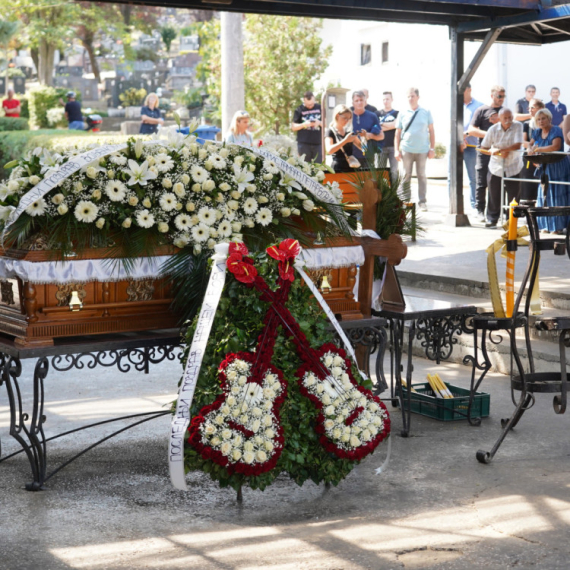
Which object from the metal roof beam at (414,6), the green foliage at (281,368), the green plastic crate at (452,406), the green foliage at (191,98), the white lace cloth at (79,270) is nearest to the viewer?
the green foliage at (281,368)

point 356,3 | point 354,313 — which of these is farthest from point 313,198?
point 356,3

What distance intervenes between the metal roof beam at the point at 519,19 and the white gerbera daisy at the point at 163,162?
25.4 feet

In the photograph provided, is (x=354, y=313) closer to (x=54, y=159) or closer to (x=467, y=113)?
(x=54, y=159)

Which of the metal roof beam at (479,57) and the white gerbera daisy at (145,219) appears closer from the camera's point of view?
the white gerbera daisy at (145,219)

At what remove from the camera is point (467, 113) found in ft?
47.3

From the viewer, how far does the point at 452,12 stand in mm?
11227

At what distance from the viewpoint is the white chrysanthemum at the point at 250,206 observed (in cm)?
473

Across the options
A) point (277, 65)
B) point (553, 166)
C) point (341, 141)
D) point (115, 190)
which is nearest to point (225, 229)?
point (115, 190)

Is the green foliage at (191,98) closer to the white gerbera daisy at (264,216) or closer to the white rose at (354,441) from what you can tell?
the white gerbera daisy at (264,216)

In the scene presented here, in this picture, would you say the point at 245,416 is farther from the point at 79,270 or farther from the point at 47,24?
the point at 47,24

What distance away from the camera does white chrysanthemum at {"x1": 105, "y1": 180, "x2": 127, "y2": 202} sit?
4402mm

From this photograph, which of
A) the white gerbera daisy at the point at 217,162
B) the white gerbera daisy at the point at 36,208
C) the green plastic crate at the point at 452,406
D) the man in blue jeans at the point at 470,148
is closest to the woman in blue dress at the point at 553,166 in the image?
the man in blue jeans at the point at 470,148

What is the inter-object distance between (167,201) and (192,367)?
0.87 metres

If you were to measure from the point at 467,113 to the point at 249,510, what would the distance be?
442 inches
